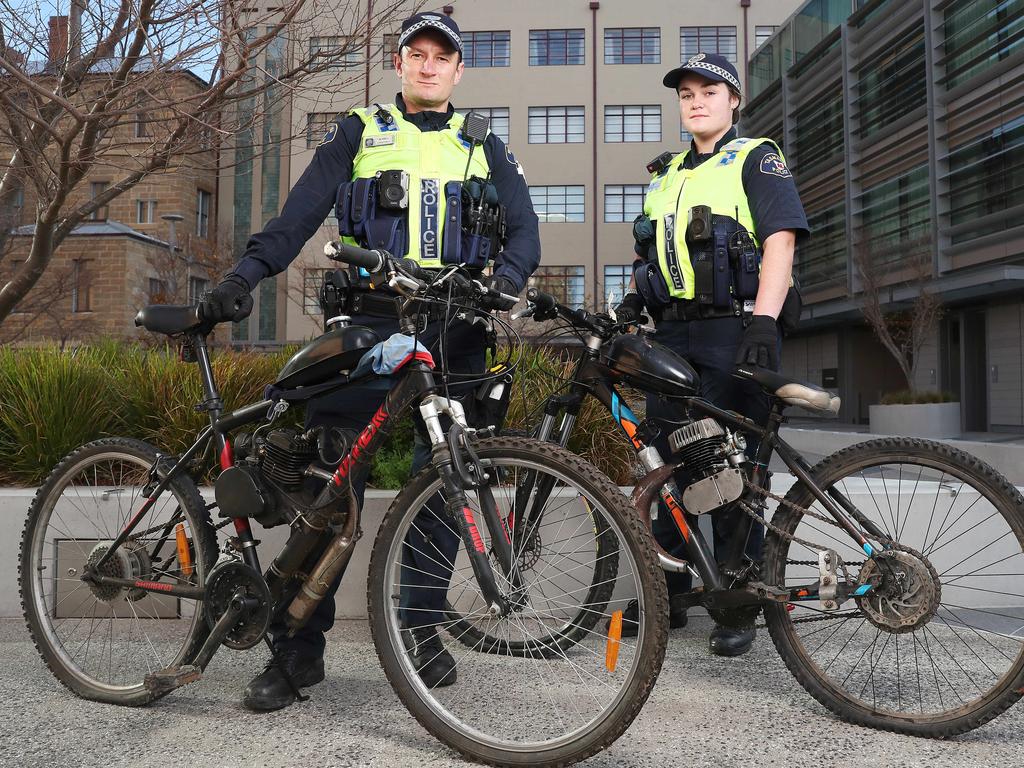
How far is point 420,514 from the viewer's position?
2803mm

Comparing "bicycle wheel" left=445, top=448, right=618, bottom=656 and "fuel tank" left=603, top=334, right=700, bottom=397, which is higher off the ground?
"fuel tank" left=603, top=334, right=700, bottom=397

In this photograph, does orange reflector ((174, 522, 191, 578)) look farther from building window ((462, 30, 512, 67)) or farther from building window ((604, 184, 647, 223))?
building window ((462, 30, 512, 67))

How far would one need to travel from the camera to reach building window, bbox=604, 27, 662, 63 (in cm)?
4141

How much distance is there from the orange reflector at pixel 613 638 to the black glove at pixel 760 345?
107cm

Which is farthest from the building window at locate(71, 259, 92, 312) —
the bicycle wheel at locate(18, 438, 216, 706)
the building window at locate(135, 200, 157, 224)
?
the bicycle wheel at locate(18, 438, 216, 706)

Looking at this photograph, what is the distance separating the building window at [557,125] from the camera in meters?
41.2

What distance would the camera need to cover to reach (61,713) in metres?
3.10

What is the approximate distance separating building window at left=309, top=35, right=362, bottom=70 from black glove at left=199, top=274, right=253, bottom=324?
277 centimetres

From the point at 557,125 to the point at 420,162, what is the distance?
39.7 metres

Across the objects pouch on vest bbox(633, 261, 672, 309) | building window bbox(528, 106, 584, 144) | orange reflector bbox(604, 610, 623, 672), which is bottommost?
orange reflector bbox(604, 610, 623, 672)

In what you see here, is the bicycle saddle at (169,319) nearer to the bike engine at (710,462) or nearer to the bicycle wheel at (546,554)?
the bicycle wheel at (546,554)

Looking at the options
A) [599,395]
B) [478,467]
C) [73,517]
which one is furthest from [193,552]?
[599,395]

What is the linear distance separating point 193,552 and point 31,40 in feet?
11.7

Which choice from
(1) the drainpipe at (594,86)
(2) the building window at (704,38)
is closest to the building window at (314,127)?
(1) the drainpipe at (594,86)
